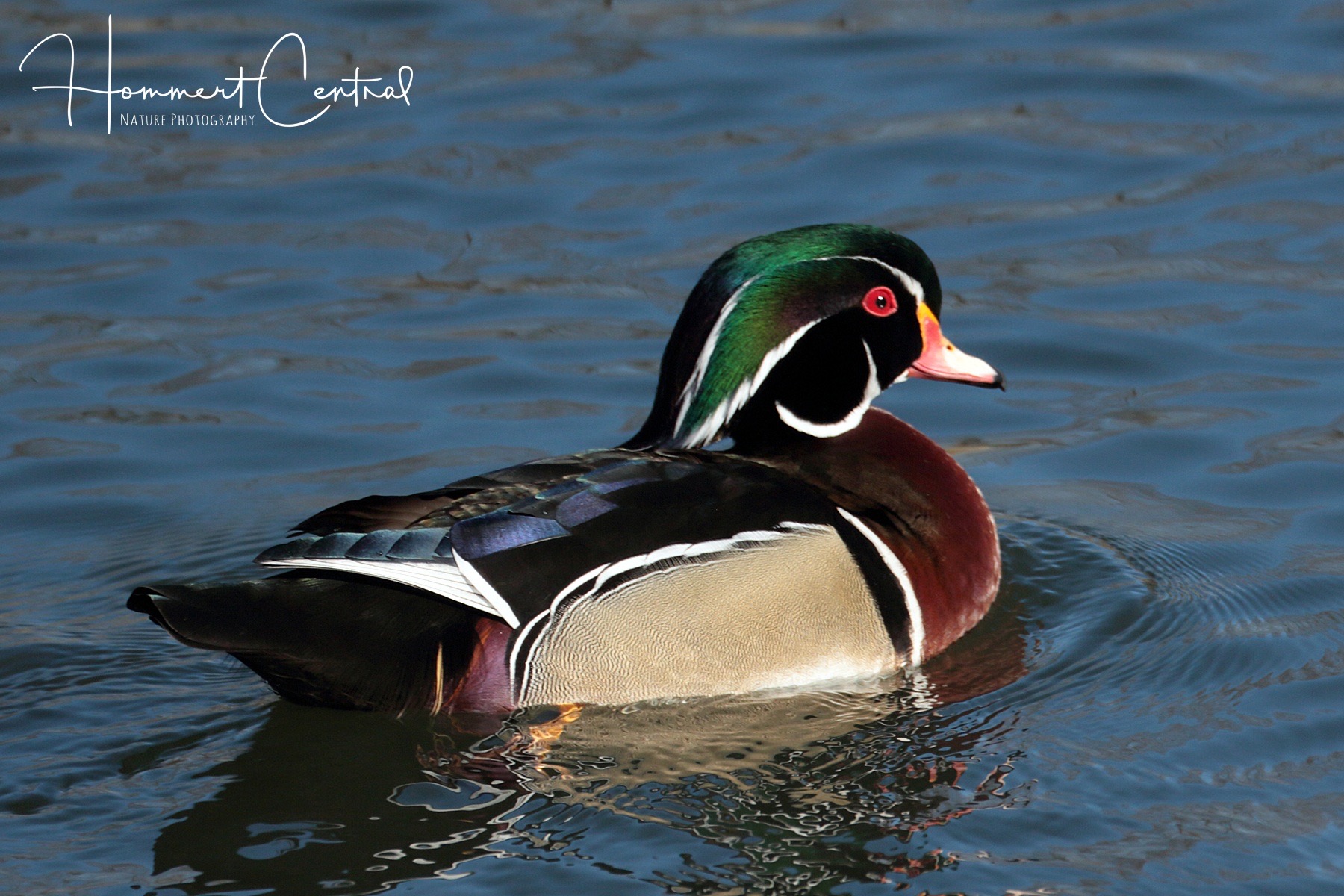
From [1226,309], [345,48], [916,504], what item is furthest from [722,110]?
[916,504]

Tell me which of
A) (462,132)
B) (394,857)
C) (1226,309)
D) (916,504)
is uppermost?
(462,132)

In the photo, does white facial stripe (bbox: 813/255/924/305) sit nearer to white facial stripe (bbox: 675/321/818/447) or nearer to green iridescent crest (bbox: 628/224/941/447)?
green iridescent crest (bbox: 628/224/941/447)

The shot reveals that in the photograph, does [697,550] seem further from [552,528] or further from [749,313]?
[749,313]

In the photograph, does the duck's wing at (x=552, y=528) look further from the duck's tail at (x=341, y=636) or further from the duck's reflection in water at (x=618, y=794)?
the duck's reflection in water at (x=618, y=794)

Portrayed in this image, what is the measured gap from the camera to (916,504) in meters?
6.14

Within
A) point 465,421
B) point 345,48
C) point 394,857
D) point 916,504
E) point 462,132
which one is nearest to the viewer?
point 394,857

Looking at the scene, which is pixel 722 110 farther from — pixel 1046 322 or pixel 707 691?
pixel 707 691

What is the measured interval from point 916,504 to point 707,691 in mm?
1074

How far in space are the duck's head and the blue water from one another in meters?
0.96

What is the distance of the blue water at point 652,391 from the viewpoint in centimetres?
490

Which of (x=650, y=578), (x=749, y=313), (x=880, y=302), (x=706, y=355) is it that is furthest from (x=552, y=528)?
(x=880, y=302)

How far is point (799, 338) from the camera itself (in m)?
6.15
